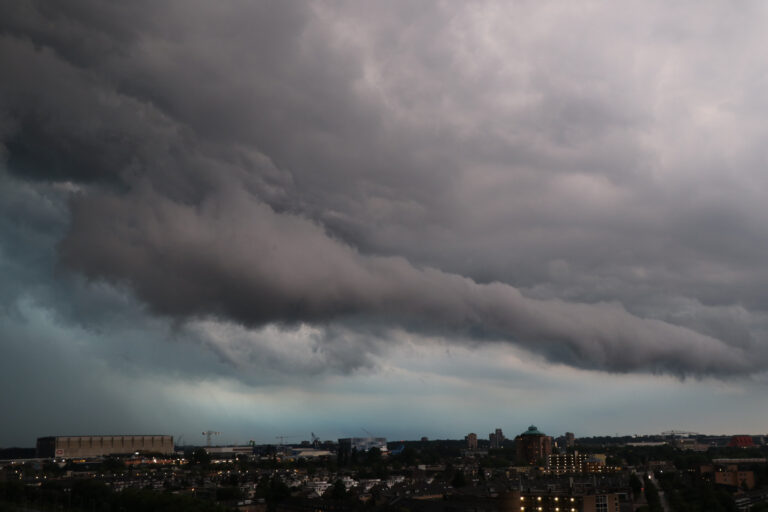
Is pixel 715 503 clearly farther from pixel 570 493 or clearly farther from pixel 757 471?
pixel 757 471

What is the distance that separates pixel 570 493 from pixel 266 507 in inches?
1865

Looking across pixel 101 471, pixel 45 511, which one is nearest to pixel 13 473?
pixel 101 471

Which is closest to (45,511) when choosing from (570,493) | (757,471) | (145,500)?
(145,500)

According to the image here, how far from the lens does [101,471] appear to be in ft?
615

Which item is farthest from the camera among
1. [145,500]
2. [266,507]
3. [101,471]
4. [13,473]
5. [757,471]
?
[101,471]

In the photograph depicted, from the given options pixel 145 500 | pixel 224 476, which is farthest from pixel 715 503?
pixel 224 476

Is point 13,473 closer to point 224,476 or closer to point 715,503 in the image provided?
point 224,476

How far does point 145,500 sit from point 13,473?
101 meters

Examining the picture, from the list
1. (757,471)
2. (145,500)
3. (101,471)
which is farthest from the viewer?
(101,471)

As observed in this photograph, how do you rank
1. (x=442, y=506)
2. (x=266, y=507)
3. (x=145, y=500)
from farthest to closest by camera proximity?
(x=266, y=507) → (x=442, y=506) → (x=145, y=500)

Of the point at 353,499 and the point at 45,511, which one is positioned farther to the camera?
the point at 353,499

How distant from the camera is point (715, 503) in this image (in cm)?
10331

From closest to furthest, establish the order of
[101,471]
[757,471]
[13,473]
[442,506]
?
[442,506] → [757,471] → [13,473] → [101,471]

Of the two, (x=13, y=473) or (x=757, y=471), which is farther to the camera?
(x=13, y=473)
